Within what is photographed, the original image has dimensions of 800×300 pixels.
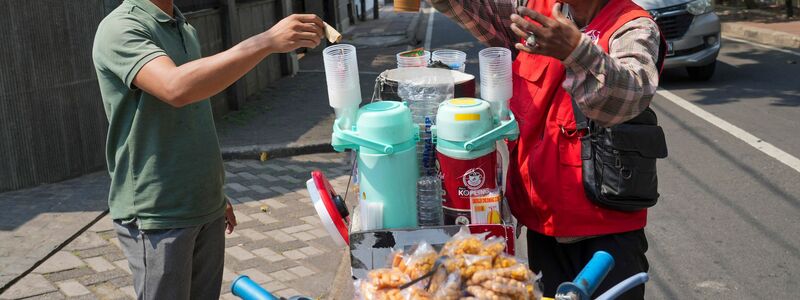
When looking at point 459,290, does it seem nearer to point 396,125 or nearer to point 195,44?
point 396,125

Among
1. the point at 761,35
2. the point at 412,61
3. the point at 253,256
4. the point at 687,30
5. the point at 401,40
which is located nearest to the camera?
the point at 412,61

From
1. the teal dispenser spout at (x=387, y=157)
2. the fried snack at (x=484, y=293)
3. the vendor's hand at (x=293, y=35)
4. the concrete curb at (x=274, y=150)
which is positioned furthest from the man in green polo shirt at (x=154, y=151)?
the concrete curb at (x=274, y=150)

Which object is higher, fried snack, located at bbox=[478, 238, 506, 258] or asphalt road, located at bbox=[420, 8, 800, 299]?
fried snack, located at bbox=[478, 238, 506, 258]

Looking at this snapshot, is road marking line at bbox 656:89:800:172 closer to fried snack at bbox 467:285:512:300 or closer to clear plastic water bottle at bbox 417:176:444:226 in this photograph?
clear plastic water bottle at bbox 417:176:444:226

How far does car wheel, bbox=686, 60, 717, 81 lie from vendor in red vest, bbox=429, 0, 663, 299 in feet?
30.3

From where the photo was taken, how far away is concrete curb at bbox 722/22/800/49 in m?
15.0

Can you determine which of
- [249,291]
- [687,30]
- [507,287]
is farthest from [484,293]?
[687,30]

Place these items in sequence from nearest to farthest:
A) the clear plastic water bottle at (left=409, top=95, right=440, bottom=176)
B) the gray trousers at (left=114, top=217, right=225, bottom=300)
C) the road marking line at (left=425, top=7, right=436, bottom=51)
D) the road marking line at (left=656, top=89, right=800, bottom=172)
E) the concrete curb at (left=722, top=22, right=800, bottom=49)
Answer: the clear plastic water bottle at (left=409, top=95, right=440, bottom=176)
the gray trousers at (left=114, top=217, right=225, bottom=300)
the road marking line at (left=656, top=89, right=800, bottom=172)
the concrete curb at (left=722, top=22, right=800, bottom=49)
the road marking line at (left=425, top=7, right=436, bottom=51)

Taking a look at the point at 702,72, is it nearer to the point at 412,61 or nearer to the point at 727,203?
the point at 727,203

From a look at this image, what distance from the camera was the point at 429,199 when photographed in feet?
8.06

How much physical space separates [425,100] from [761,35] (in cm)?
1542

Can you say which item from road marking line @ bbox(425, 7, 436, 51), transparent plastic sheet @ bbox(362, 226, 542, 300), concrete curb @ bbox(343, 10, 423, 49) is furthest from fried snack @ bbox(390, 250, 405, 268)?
concrete curb @ bbox(343, 10, 423, 49)

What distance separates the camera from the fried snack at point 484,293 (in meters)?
1.77

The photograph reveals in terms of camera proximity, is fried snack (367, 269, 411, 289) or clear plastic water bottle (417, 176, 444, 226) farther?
clear plastic water bottle (417, 176, 444, 226)
